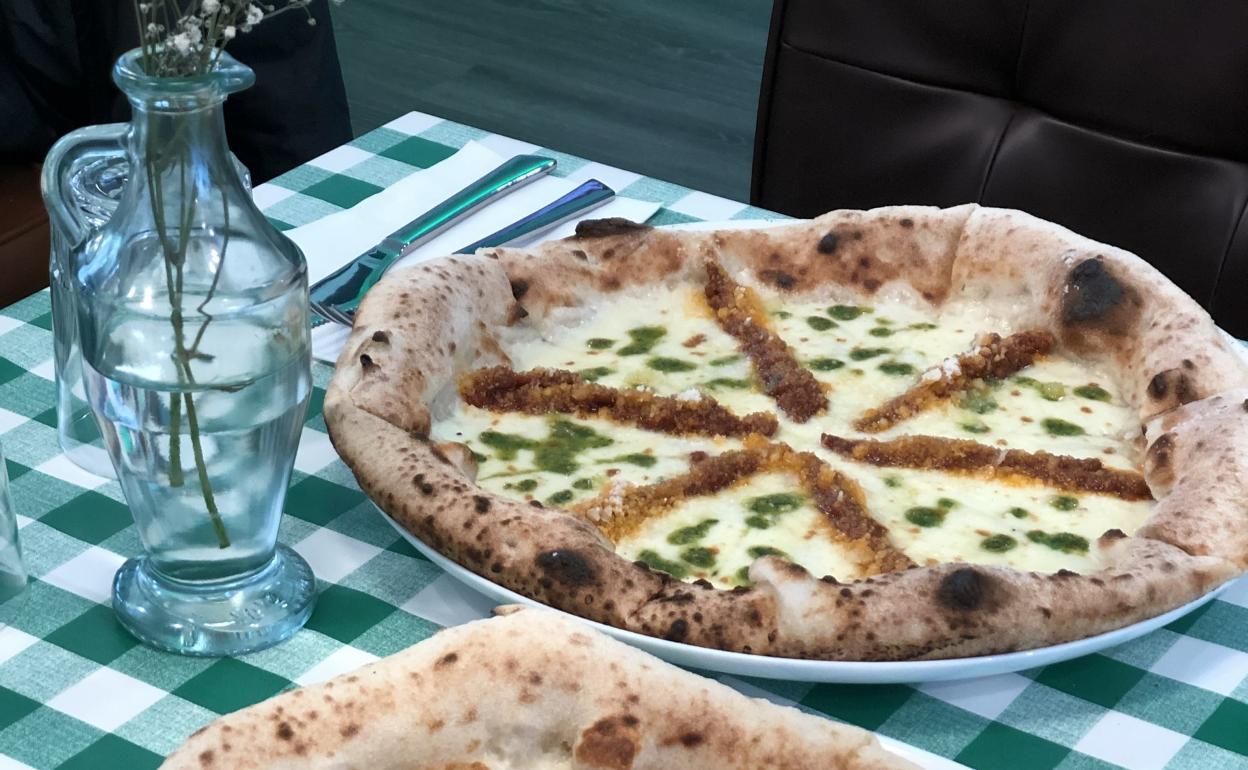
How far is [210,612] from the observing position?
140cm

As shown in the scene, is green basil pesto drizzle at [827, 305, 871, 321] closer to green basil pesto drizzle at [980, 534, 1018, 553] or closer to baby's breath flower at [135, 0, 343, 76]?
green basil pesto drizzle at [980, 534, 1018, 553]

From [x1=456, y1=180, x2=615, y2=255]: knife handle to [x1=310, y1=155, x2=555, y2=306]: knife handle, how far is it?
0.07 meters

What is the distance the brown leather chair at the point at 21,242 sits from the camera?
3.02m

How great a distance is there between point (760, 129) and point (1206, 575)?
72.9 inches

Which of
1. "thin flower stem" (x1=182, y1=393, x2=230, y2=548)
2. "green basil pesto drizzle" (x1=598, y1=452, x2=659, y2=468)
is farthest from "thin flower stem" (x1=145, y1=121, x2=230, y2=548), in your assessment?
"green basil pesto drizzle" (x1=598, y1=452, x2=659, y2=468)

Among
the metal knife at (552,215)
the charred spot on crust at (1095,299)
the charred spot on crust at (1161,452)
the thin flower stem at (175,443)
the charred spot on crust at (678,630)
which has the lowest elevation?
the metal knife at (552,215)

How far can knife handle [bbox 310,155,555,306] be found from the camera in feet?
6.46

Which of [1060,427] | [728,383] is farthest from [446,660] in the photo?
[1060,427]

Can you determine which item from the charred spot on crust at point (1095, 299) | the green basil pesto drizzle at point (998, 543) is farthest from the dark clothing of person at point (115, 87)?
the green basil pesto drizzle at point (998, 543)

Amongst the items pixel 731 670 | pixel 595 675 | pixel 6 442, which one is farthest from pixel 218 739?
pixel 6 442

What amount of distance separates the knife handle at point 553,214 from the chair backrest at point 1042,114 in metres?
0.82

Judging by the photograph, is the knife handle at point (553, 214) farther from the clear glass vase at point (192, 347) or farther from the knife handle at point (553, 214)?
the clear glass vase at point (192, 347)

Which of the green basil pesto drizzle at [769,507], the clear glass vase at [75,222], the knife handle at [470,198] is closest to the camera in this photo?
the clear glass vase at [75,222]

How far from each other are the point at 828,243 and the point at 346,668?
0.94 metres
